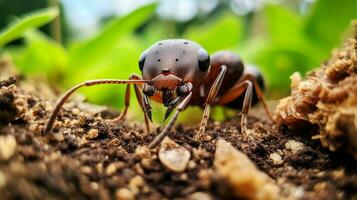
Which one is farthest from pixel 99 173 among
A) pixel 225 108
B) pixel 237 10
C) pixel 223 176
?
pixel 237 10

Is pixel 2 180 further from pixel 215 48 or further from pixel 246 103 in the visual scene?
pixel 215 48

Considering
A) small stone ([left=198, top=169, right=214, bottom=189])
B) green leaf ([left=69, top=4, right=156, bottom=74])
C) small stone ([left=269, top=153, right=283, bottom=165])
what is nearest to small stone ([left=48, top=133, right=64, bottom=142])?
small stone ([left=198, top=169, right=214, bottom=189])

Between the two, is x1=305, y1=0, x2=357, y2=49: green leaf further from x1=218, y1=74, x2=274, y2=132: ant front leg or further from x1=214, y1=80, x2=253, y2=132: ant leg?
x1=214, y1=80, x2=253, y2=132: ant leg

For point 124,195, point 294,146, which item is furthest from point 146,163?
point 294,146

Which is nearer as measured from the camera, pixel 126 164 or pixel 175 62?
pixel 126 164

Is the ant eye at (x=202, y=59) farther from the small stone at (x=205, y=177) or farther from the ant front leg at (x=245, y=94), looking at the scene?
the small stone at (x=205, y=177)

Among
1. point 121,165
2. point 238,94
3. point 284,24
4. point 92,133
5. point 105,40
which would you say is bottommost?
point 121,165
